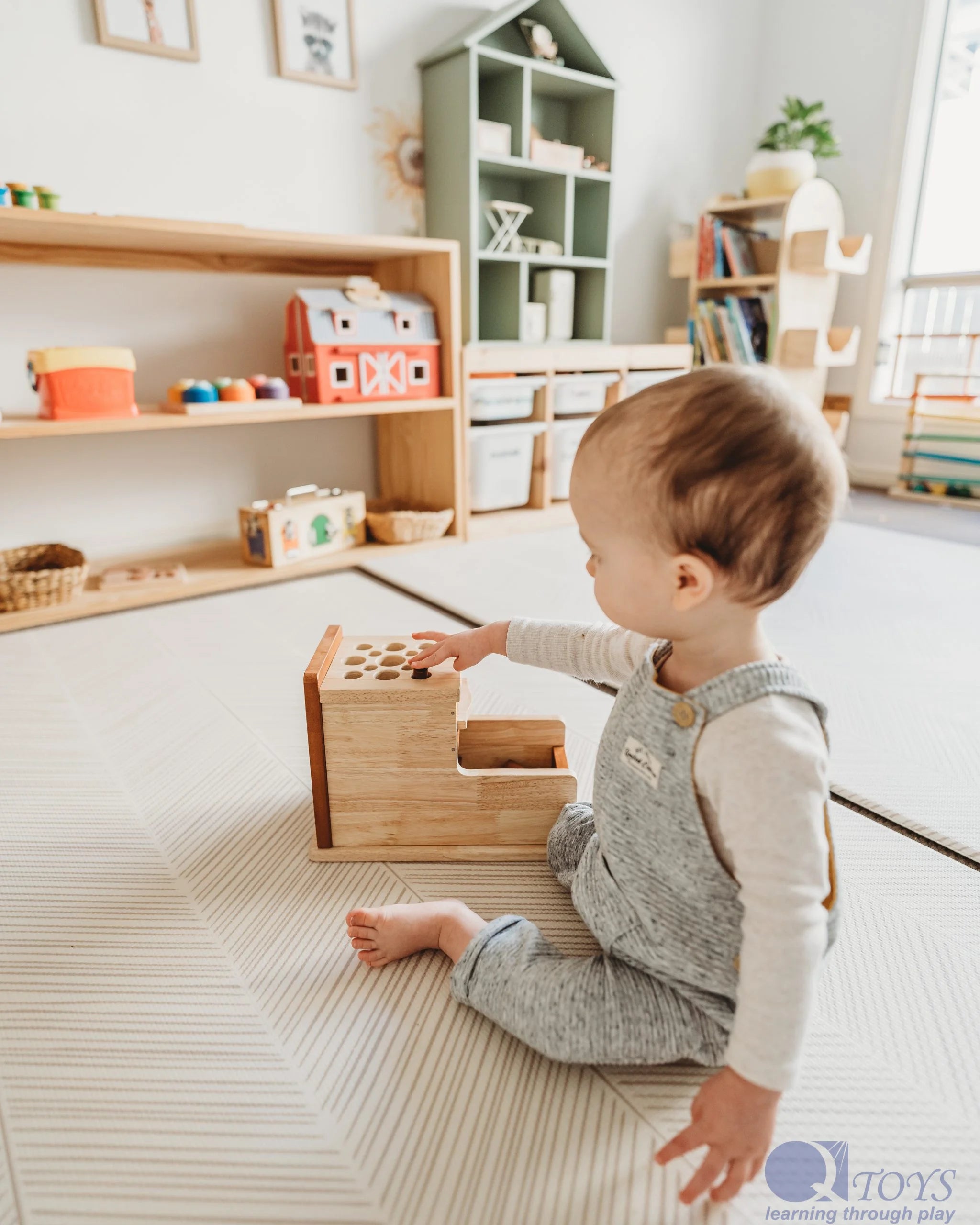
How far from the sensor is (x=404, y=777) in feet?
2.55

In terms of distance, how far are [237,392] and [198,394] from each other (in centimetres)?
7

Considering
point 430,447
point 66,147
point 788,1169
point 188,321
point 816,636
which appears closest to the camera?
point 788,1169

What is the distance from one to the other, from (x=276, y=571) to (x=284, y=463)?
45 centimetres

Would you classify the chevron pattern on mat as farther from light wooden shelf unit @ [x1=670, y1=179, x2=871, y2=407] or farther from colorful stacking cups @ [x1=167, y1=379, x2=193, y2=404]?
light wooden shelf unit @ [x1=670, y1=179, x2=871, y2=407]

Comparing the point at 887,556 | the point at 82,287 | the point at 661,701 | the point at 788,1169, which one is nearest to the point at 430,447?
the point at 82,287

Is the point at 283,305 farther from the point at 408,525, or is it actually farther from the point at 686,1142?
the point at 686,1142

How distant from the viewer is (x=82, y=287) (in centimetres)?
166

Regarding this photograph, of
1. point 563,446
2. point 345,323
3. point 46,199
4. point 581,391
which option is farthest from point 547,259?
point 46,199

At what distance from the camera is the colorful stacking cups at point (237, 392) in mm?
1611

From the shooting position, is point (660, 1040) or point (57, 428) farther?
point (57, 428)

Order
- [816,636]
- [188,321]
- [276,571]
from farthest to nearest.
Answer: [188,321] → [276,571] → [816,636]

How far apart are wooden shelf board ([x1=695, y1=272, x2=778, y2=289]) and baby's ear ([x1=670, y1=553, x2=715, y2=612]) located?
91.0 inches

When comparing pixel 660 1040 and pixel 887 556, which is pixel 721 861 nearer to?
pixel 660 1040

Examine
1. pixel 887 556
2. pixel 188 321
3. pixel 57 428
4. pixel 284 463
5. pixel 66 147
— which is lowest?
pixel 887 556
